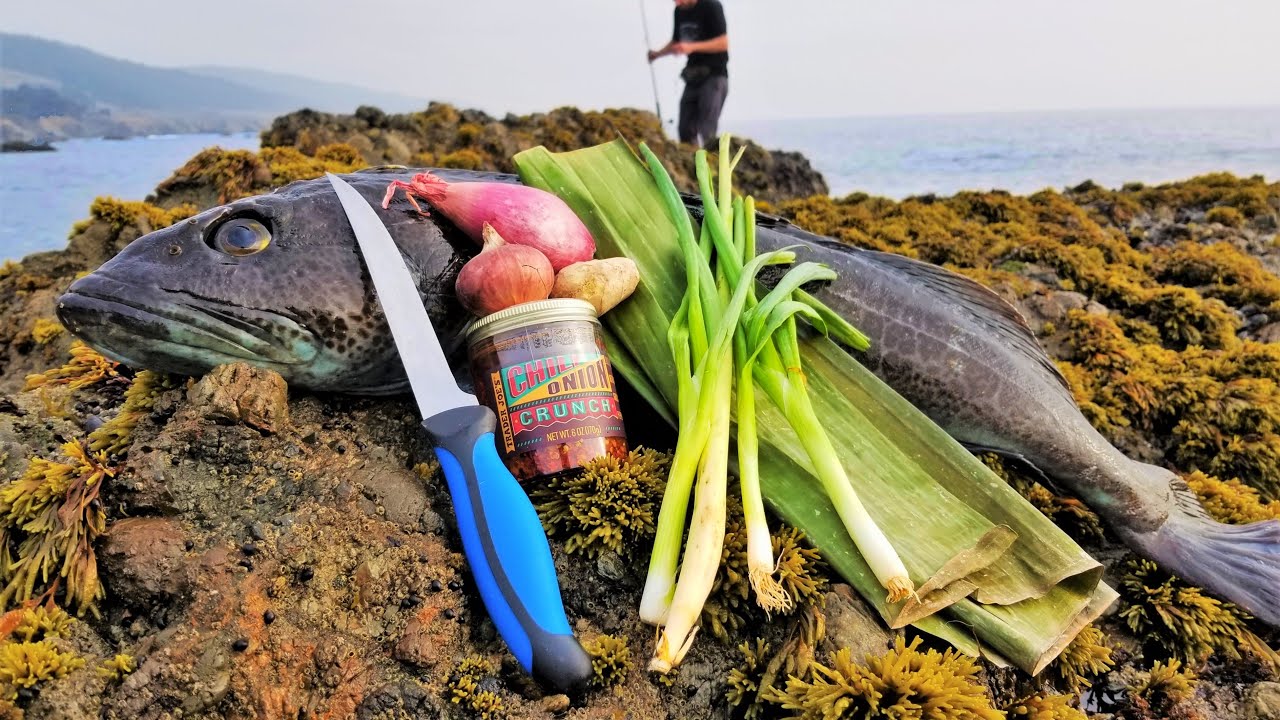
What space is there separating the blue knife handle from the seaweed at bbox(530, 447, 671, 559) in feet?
0.72

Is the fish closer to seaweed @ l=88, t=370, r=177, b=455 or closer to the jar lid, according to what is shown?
seaweed @ l=88, t=370, r=177, b=455

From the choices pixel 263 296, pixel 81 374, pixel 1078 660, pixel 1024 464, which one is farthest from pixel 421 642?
pixel 1024 464

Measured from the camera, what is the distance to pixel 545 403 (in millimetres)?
2191

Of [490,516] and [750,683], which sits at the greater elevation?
[490,516]

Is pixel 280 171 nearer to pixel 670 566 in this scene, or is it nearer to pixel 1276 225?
pixel 670 566

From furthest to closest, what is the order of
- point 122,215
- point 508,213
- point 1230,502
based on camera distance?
point 122,215 < point 1230,502 < point 508,213

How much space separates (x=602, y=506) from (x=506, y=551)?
36 centimetres

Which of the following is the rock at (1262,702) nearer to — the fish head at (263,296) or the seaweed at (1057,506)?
the seaweed at (1057,506)

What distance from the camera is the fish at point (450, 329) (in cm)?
227

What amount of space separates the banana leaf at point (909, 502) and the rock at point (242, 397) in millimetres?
1099

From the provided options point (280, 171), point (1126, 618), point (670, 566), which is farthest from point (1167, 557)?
point (280, 171)

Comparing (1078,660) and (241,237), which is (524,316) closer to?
(241,237)

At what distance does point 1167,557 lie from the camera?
2.66 metres

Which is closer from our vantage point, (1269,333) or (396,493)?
(396,493)
